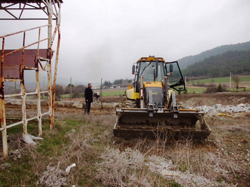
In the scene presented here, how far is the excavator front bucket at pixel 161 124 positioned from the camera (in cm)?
543

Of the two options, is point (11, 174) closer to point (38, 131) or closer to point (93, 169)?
point (93, 169)

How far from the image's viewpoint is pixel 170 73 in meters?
7.26

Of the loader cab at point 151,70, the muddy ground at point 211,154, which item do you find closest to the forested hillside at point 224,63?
the loader cab at point 151,70

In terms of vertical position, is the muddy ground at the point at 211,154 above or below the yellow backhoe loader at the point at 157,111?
below

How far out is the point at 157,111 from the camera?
5.68 m

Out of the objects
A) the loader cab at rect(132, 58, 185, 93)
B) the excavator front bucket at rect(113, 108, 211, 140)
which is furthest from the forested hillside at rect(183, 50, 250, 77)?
the excavator front bucket at rect(113, 108, 211, 140)

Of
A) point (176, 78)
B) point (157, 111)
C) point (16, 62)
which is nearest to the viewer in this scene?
point (16, 62)

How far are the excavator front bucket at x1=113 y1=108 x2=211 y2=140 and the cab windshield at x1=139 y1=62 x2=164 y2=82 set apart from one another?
2158 millimetres

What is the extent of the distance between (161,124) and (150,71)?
8.61 ft

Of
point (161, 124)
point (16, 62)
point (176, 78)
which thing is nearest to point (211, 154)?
point (161, 124)

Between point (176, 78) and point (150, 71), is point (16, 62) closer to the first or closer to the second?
point (150, 71)

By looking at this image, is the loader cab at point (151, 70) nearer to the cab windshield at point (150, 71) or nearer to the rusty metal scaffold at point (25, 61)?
the cab windshield at point (150, 71)

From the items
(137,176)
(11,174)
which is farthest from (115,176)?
(11,174)

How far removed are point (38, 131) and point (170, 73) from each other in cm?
518
